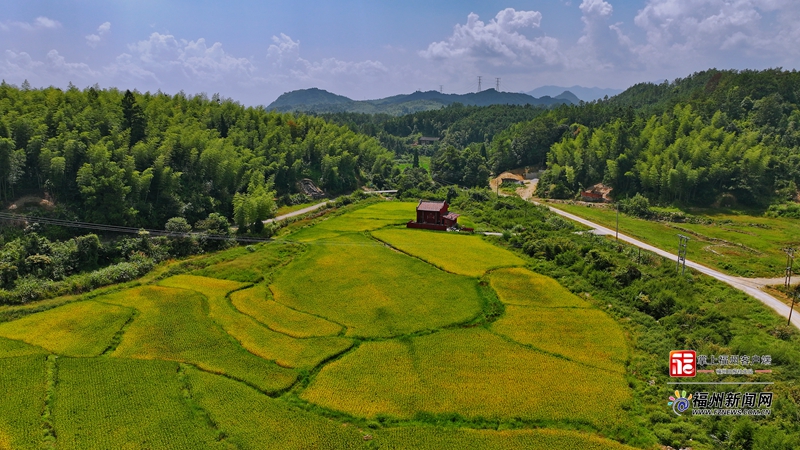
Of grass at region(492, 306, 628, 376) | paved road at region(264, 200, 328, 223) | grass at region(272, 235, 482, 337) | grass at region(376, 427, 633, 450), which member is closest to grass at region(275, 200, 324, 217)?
paved road at region(264, 200, 328, 223)

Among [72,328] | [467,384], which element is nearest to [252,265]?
[72,328]

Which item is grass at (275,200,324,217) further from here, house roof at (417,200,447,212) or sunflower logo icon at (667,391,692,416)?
sunflower logo icon at (667,391,692,416)

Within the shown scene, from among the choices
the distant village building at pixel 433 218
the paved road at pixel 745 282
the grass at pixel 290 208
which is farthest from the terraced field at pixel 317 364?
the grass at pixel 290 208

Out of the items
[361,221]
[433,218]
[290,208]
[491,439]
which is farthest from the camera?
[290,208]

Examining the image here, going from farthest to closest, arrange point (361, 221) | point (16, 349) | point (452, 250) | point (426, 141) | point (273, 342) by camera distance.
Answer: point (426, 141)
point (361, 221)
point (452, 250)
point (273, 342)
point (16, 349)

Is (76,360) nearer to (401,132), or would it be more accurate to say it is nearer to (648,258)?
(648,258)

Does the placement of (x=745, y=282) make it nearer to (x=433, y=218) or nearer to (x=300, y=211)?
(x=433, y=218)
